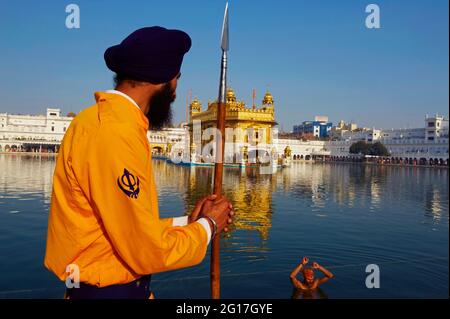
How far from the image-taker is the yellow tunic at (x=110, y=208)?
3.84 feet

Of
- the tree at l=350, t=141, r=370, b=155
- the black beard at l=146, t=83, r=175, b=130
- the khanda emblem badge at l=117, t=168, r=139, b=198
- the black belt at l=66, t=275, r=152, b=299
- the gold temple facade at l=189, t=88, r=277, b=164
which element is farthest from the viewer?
the tree at l=350, t=141, r=370, b=155

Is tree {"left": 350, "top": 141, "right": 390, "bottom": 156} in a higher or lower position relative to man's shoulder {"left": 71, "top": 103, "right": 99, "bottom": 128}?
higher

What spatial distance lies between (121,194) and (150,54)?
1.64ft

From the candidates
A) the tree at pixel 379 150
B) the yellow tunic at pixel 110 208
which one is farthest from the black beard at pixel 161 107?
the tree at pixel 379 150

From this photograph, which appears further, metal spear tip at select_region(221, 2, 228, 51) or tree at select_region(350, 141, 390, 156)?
tree at select_region(350, 141, 390, 156)

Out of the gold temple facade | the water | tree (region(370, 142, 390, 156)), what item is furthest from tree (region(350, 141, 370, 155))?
the water

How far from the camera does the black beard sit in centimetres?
148

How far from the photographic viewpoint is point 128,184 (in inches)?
45.8

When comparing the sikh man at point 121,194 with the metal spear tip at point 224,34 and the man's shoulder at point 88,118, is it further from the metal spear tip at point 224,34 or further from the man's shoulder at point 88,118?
the metal spear tip at point 224,34

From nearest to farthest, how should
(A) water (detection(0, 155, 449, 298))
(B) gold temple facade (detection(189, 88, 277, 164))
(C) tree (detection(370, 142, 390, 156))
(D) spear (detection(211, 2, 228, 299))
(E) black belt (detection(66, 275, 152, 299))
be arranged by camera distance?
(E) black belt (detection(66, 275, 152, 299)) < (D) spear (detection(211, 2, 228, 299)) < (A) water (detection(0, 155, 449, 298)) < (B) gold temple facade (detection(189, 88, 277, 164)) < (C) tree (detection(370, 142, 390, 156))

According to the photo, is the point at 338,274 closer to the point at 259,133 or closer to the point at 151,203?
the point at 151,203

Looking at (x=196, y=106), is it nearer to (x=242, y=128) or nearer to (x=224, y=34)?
(x=242, y=128)

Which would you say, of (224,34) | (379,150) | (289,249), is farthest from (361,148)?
(224,34)

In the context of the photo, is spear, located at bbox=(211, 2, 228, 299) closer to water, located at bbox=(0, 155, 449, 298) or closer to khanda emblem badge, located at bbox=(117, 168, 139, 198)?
khanda emblem badge, located at bbox=(117, 168, 139, 198)
